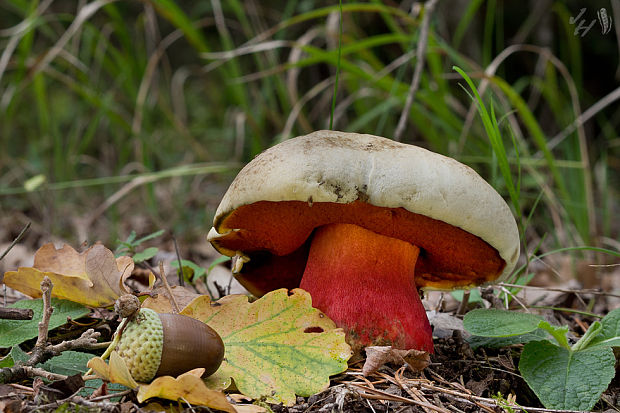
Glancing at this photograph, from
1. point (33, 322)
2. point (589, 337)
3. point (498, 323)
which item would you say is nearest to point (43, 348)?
point (33, 322)

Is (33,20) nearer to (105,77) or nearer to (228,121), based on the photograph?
(228,121)

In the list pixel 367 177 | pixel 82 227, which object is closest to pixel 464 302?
pixel 367 177

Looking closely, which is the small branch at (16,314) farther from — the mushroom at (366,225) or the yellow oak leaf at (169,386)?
the mushroom at (366,225)

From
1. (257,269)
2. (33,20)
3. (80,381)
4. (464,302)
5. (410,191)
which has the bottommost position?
(464,302)

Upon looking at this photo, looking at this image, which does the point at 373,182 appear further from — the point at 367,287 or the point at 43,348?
the point at 43,348

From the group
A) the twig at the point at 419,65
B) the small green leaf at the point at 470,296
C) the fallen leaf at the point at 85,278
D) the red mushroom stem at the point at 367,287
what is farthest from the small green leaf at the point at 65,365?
the twig at the point at 419,65

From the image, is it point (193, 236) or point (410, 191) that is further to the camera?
point (193, 236)
